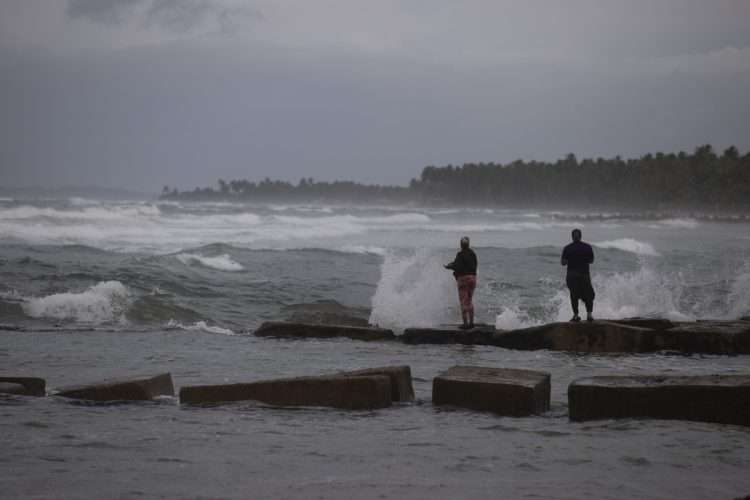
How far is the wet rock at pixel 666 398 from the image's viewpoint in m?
7.32

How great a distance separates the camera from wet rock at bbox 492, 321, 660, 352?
1248 centimetres

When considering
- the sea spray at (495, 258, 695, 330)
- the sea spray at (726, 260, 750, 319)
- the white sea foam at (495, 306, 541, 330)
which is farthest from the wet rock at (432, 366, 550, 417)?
the sea spray at (726, 260, 750, 319)

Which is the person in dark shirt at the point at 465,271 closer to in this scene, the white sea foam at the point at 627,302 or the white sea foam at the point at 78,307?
the white sea foam at the point at 627,302

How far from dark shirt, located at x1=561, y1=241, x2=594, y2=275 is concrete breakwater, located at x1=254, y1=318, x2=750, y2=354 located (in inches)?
39.6

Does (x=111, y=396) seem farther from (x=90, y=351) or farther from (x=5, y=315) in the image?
(x=5, y=315)

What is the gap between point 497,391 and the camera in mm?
8109

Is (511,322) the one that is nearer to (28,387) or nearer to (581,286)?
(581,286)

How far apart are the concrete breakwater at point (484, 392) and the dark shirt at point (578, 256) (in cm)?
544

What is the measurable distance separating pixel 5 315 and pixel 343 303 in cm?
717

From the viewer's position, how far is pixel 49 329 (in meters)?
14.7

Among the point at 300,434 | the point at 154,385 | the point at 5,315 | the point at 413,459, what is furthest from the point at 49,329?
the point at 413,459

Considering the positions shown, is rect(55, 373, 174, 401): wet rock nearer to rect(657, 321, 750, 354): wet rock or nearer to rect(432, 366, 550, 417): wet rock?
rect(432, 366, 550, 417): wet rock

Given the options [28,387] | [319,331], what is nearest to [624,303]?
[319,331]

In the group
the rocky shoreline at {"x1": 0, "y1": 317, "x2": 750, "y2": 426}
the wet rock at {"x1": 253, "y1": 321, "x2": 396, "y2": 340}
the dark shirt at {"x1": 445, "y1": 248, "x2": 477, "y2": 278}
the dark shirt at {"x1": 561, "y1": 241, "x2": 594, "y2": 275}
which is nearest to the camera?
the rocky shoreline at {"x1": 0, "y1": 317, "x2": 750, "y2": 426}
